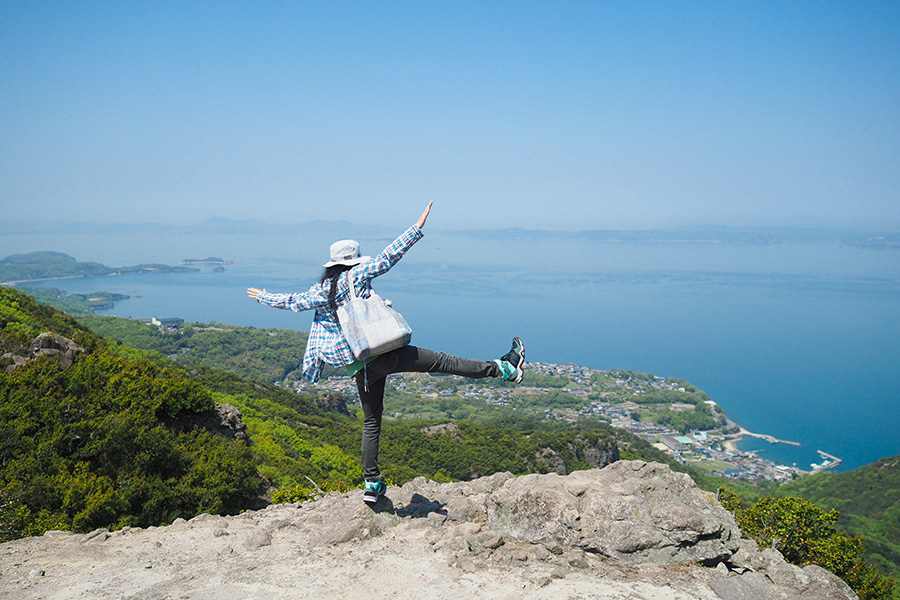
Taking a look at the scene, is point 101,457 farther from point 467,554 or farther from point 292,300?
point 467,554

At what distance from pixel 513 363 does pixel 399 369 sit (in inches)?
40.2

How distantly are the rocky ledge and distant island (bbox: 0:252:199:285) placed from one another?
13513 cm

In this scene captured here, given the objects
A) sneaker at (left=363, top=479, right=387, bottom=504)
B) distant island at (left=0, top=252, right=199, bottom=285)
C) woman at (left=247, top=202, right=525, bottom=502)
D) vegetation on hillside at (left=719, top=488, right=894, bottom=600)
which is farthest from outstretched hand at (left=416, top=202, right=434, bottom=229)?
distant island at (left=0, top=252, right=199, bottom=285)

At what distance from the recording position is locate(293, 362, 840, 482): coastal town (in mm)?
46625

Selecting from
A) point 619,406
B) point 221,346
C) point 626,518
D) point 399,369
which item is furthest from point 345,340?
point 221,346

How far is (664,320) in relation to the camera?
11925 cm

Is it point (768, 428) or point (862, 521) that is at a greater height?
point (862, 521)

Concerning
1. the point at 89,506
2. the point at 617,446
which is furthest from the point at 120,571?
the point at 617,446

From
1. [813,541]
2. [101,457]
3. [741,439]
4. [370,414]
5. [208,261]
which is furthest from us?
[208,261]

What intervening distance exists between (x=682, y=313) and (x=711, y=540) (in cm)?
13357

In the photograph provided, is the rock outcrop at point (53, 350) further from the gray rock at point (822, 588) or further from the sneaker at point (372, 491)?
the gray rock at point (822, 588)

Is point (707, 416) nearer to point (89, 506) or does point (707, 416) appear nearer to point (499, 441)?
point (499, 441)

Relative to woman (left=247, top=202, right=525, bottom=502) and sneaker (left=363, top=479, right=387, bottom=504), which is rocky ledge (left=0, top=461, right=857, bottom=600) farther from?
woman (left=247, top=202, right=525, bottom=502)

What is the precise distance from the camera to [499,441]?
90.0 feet
